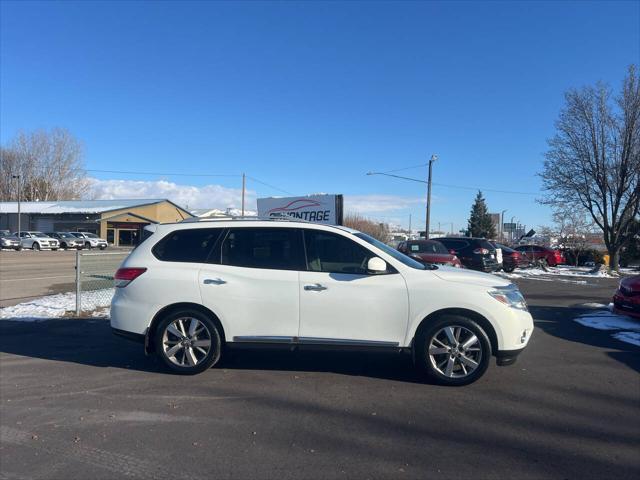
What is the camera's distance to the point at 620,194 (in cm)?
2659

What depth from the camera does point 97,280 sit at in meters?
11.6

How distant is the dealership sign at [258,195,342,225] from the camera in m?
16.1

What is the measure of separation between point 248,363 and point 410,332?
2.15 metres

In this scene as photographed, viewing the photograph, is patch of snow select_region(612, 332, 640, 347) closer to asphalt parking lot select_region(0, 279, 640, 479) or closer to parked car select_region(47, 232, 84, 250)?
asphalt parking lot select_region(0, 279, 640, 479)

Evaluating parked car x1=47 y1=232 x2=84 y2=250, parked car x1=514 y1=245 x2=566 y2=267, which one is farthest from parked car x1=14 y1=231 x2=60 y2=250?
parked car x1=514 y1=245 x2=566 y2=267

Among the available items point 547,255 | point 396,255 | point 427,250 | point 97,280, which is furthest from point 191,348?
point 547,255

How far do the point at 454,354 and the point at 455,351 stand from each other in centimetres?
4

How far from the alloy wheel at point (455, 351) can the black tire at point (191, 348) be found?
95.5 inches

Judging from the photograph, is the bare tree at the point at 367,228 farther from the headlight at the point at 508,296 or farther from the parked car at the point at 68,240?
the headlight at the point at 508,296

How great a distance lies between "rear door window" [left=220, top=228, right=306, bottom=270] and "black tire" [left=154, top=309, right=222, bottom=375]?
0.72 meters

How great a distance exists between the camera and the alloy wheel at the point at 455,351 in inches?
205

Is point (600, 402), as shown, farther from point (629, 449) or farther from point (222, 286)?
point (222, 286)

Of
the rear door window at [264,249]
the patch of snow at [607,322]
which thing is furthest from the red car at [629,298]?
the rear door window at [264,249]

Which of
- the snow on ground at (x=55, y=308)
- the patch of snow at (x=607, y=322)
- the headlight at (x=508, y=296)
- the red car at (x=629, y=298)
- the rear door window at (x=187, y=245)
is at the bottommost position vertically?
the snow on ground at (x=55, y=308)
